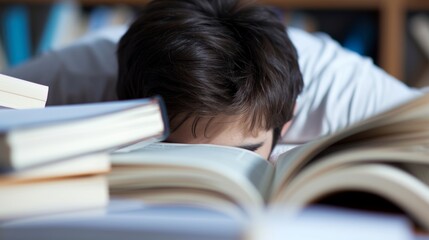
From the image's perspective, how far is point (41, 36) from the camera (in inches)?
88.0

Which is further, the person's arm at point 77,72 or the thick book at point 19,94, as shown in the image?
the person's arm at point 77,72

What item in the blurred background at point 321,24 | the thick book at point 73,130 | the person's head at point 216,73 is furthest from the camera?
the blurred background at point 321,24

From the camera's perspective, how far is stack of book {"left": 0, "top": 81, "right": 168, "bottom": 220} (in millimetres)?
424

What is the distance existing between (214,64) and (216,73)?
14mm

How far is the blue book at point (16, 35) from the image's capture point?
2139mm

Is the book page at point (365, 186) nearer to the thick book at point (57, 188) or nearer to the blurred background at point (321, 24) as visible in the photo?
the thick book at point (57, 188)

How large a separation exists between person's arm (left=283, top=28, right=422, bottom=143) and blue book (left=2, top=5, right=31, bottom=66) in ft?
4.09

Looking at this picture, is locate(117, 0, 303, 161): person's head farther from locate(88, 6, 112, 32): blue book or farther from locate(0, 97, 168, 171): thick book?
locate(88, 6, 112, 32): blue book

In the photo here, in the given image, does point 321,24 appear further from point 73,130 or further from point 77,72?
point 73,130

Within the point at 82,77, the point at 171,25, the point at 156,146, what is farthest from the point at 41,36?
the point at 156,146

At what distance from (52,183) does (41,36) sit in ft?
6.18

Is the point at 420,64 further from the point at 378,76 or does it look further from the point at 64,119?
the point at 64,119

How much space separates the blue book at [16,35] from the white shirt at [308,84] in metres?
1.01

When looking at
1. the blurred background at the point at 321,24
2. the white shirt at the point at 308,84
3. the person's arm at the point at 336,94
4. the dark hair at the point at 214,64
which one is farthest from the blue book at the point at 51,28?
the dark hair at the point at 214,64
